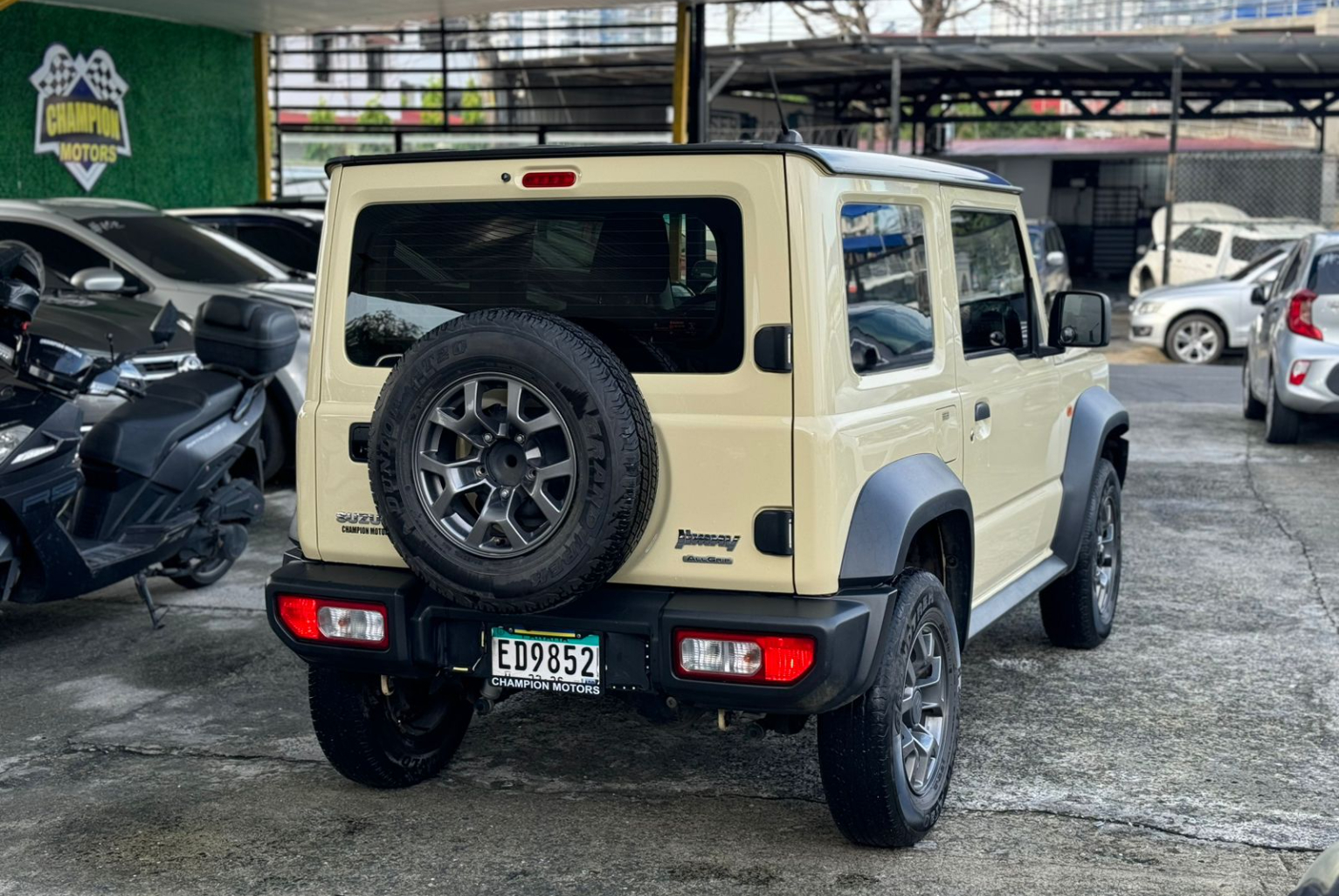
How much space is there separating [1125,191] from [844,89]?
10155mm

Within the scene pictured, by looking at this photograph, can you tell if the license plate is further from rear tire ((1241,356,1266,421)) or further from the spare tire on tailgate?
rear tire ((1241,356,1266,421))

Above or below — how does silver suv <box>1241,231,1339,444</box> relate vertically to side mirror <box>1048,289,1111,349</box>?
below

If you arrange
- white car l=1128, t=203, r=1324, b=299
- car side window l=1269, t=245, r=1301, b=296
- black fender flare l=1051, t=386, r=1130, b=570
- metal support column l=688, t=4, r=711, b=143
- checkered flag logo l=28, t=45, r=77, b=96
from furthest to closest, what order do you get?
white car l=1128, t=203, r=1324, b=299
metal support column l=688, t=4, r=711, b=143
checkered flag logo l=28, t=45, r=77, b=96
car side window l=1269, t=245, r=1301, b=296
black fender flare l=1051, t=386, r=1130, b=570

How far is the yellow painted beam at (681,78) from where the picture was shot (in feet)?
52.4

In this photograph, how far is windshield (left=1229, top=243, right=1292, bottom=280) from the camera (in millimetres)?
18359

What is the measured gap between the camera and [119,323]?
30.7 feet

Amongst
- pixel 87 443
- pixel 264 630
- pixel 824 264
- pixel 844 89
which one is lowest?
pixel 264 630

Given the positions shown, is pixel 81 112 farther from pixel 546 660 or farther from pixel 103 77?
pixel 546 660

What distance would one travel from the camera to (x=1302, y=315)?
11320mm

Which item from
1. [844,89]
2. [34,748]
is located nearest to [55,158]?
[34,748]

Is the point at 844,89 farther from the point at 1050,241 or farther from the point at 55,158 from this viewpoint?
the point at 55,158

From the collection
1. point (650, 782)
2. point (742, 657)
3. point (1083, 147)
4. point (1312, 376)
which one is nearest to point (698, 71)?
point (1312, 376)

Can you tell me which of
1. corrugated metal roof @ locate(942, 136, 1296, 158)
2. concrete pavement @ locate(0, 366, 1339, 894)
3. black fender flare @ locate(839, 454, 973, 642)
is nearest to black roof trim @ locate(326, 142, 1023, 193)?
black fender flare @ locate(839, 454, 973, 642)

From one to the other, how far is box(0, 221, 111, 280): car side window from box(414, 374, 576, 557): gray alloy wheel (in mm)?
6966
